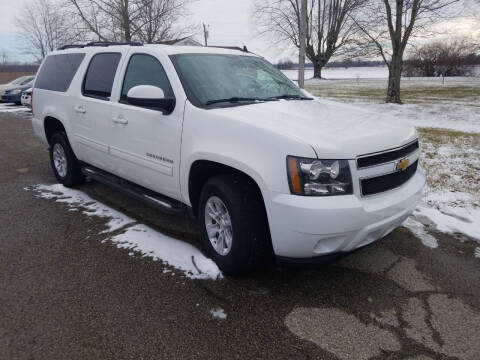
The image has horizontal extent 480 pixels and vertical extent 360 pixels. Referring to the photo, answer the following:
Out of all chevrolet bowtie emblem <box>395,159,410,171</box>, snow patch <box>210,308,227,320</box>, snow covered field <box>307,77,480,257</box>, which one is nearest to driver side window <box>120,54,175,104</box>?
snow patch <box>210,308,227,320</box>

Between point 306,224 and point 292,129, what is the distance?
69cm

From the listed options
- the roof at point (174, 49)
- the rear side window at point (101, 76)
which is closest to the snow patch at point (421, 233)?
the roof at point (174, 49)

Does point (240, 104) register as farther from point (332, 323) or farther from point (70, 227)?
point (70, 227)

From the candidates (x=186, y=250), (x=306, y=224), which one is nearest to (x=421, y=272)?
(x=306, y=224)

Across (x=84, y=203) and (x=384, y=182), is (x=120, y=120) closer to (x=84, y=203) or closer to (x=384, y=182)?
(x=84, y=203)

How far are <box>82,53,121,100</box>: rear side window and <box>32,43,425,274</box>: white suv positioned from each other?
2 cm

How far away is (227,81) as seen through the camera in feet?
11.8

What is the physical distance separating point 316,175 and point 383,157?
62cm

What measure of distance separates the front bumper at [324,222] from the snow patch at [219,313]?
22.6 inches

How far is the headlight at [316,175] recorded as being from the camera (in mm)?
2510


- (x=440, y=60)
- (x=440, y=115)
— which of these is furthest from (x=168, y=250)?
(x=440, y=60)

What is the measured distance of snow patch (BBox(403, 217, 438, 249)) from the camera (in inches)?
150

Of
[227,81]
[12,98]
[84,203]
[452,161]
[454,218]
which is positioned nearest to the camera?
[227,81]

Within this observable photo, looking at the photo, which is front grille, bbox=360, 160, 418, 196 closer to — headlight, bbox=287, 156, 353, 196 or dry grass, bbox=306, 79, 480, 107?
headlight, bbox=287, 156, 353, 196
